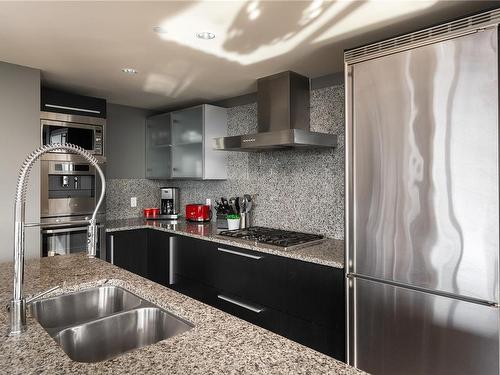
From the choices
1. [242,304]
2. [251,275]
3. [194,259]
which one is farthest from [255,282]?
[194,259]

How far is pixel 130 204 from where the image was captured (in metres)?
4.04

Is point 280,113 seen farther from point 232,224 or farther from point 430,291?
point 430,291

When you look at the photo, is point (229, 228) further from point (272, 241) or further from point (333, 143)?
point (333, 143)

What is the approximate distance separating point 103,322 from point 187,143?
104 inches

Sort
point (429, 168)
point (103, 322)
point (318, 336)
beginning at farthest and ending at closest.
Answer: point (318, 336), point (429, 168), point (103, 322)

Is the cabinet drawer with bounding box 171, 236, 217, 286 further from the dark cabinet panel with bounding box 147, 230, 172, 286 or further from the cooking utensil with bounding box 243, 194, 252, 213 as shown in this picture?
the cooking utensil with bounding box 243, 194, 252, 213

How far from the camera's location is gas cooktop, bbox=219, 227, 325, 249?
246 centimetres

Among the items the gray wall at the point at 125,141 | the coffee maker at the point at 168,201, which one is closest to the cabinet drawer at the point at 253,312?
the coffee maker at the point at 168,201

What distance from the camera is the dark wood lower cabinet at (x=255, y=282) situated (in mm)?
2074

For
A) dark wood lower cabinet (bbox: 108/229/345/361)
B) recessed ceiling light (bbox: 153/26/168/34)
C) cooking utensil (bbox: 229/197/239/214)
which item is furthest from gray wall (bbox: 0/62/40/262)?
cooking utensil (bbox: 229/197/239/214)

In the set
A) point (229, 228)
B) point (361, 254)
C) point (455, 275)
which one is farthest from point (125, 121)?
point (455, 275)

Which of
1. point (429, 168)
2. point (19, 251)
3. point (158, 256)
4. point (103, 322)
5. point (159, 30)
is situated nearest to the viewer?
point (19, 251)

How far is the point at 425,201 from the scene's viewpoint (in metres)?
1.64

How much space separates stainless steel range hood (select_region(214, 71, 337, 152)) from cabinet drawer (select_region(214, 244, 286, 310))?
0.84m
